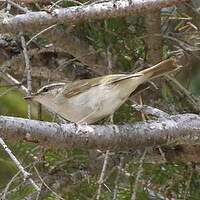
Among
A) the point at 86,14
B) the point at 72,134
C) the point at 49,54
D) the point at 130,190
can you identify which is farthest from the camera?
the point at 49,54

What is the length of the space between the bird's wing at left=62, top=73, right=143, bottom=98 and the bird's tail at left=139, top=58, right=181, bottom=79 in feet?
0.15

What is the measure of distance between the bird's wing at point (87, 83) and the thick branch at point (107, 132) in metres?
0.30

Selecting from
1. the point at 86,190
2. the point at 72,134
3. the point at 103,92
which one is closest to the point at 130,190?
the point at 86,190

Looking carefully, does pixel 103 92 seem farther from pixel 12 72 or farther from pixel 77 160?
pixel 12 72

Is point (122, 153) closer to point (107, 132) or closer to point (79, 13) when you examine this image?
point (107, 132)

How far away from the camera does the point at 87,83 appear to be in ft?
6.09

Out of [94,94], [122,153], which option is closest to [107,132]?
[122,153]

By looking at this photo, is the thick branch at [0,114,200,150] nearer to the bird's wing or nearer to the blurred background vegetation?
the blurred background vegetation

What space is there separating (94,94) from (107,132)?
1.42 ft

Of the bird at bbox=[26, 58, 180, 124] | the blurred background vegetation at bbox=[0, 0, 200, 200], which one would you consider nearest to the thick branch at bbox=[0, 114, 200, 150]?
the blurred background vegetation at bbox=[0, 0, 200, 200]

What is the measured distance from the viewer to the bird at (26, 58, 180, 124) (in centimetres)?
173

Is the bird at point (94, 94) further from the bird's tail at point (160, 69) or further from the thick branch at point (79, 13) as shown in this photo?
the thick branch at point (79, 13)

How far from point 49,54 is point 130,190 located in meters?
0.67

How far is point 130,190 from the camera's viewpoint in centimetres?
169
